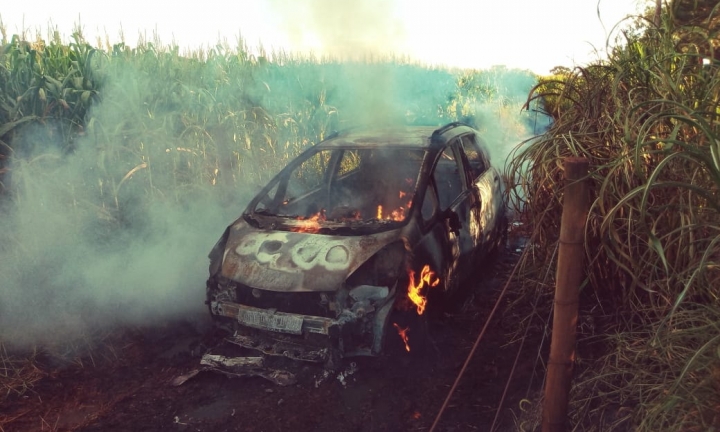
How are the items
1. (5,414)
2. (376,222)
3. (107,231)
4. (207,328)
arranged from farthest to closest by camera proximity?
(107,231) < (207,328) < (376,222) < (5,414)

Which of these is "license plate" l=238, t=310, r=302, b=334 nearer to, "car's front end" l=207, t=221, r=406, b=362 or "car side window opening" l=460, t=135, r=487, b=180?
"car's front end" l=207, t=221, r=406, b=362

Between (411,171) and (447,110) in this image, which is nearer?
(411,171)

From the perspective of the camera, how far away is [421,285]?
4406mm

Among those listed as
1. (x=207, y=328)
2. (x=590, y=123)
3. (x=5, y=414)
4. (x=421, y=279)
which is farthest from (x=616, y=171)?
(x=5, y=414)

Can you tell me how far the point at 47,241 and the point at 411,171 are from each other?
4.22 meters

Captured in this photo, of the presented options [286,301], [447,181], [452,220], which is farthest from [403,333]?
[447,181]

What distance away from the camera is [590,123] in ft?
13.5

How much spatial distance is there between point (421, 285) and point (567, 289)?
2.02m

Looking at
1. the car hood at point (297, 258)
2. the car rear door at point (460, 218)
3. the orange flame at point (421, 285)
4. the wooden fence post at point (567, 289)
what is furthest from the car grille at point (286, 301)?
the wooden fence post at point (567, 289)

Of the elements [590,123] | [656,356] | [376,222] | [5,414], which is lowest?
[5,414]

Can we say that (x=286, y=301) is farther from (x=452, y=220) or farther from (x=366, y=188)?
(x=366, y=188)

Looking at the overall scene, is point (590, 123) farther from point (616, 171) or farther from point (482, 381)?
point (482, 381)

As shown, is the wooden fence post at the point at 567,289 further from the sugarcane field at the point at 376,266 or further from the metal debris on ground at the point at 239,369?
the metal debris on ground at the point at 239,369

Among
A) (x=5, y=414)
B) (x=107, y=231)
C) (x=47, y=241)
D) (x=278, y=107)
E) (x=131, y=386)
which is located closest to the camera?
(x=5, y=414)
